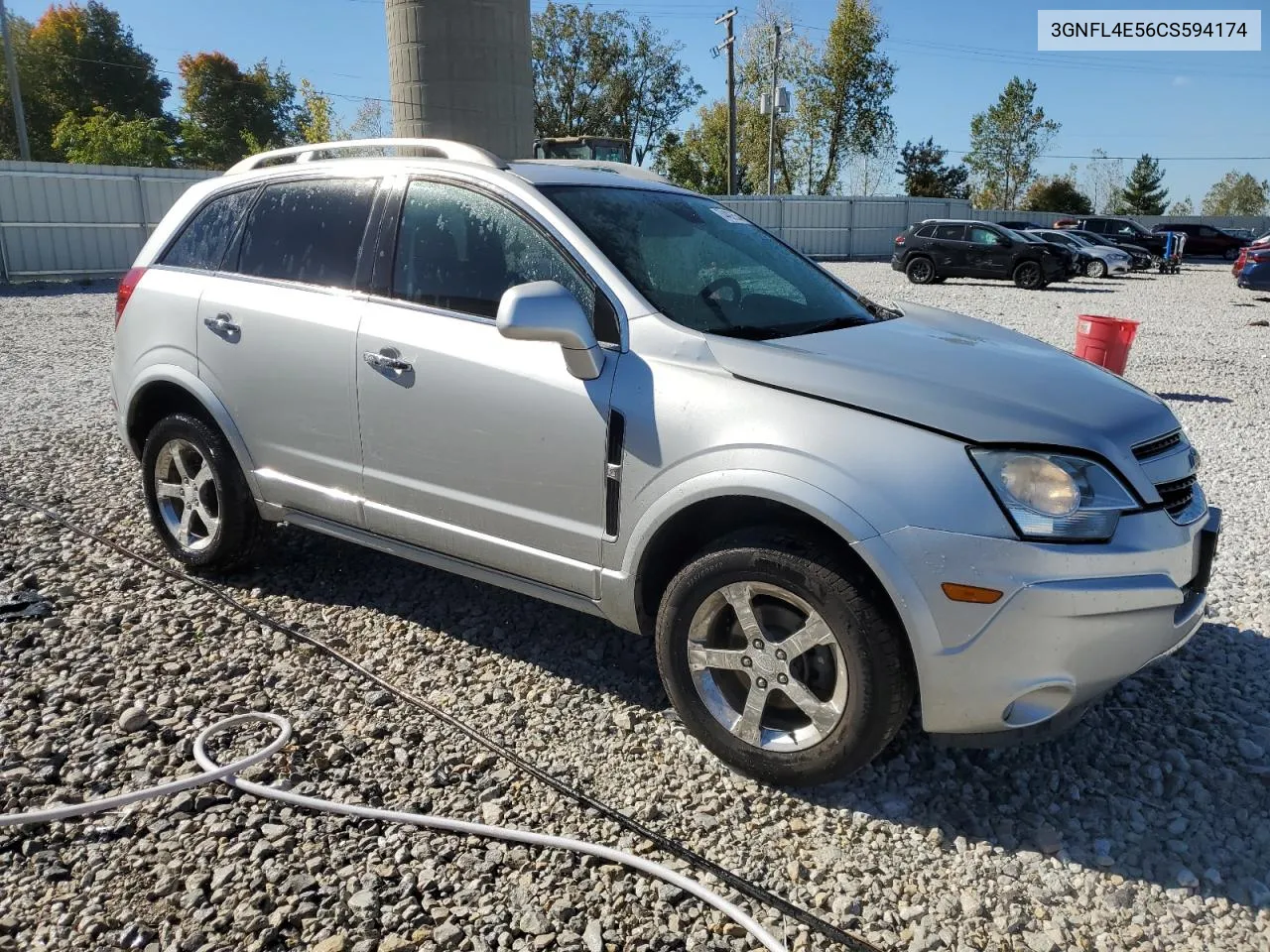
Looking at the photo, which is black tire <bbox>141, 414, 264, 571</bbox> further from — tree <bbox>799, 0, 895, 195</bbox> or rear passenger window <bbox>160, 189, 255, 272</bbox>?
tree <bbox>799, 0, 895, 195</bbox>

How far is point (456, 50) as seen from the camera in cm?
1399

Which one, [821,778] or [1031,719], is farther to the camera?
[821,778]

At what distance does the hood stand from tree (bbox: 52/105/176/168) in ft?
183

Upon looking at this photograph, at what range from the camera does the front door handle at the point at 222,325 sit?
156 inches

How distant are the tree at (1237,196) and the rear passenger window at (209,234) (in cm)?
10933

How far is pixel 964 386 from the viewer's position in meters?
2.75

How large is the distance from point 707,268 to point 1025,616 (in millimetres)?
1698

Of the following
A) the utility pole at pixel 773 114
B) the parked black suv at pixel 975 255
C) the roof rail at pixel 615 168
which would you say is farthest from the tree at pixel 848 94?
the roof rail at pixel 615 168

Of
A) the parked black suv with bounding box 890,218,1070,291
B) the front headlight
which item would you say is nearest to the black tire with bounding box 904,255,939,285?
the parked black suv with bounding box 890,218,1070,291

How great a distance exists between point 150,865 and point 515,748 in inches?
42.2

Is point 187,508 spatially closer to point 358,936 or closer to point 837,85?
point 358,936

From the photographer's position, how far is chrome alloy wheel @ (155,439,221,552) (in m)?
4.30

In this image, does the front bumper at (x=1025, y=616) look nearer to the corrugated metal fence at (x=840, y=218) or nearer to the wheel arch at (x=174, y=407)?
the wheel arch at (x=174, y=407)

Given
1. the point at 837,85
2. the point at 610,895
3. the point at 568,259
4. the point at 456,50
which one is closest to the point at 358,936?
the point at 610,895
